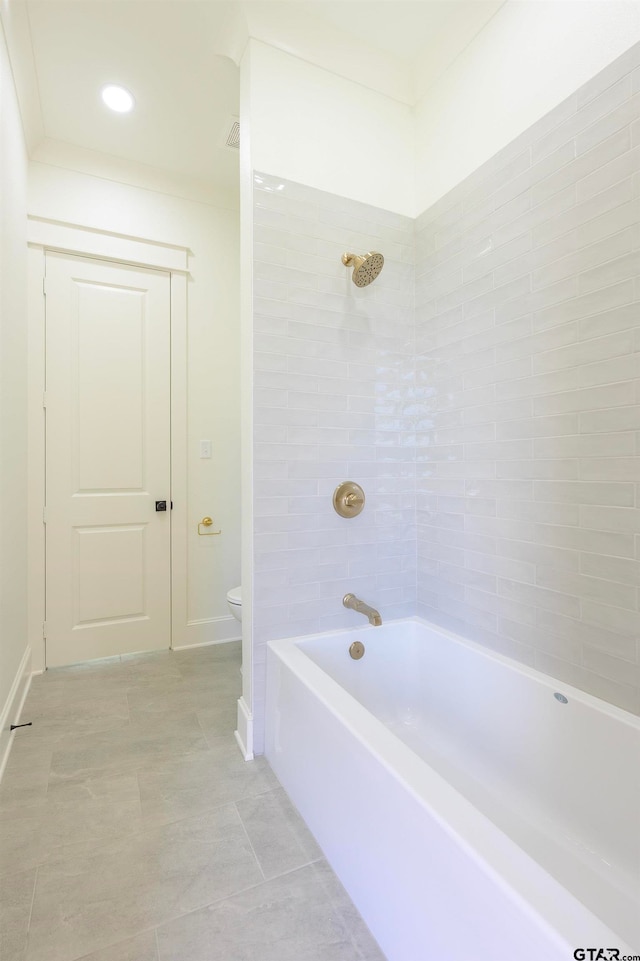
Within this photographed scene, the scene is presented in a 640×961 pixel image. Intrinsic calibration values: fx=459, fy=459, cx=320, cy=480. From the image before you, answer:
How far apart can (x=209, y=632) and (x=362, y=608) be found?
150 cm

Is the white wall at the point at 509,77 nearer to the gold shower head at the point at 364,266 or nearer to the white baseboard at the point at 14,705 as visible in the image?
the gold shower head at the point at 364,266

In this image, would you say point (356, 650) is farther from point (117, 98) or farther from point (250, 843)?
point (117, 98)

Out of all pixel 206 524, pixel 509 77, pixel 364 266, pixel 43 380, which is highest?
pixel 509 77

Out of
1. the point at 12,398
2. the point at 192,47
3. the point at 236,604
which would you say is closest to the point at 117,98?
the point at 192,47

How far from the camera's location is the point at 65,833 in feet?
4.61

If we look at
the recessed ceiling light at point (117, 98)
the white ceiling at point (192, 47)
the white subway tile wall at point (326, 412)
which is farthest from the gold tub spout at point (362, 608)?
the recessed ceiling light at point (117, 98)

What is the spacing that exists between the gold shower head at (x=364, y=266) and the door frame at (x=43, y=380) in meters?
1.39

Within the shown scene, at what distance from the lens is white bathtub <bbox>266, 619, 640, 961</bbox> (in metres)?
0.77

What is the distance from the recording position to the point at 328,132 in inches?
74.6

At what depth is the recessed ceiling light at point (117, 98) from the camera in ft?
7.00

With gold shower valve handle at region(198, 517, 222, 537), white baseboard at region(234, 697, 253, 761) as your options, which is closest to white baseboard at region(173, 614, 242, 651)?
gold shower valve handle at region(198, 517, 222, 537)

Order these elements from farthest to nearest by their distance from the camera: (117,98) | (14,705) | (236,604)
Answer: (236,604), (117,98), (14,705)

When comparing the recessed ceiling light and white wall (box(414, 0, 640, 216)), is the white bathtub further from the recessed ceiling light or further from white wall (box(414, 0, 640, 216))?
the recessed ceiling light

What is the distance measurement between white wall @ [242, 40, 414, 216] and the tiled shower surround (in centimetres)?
9
